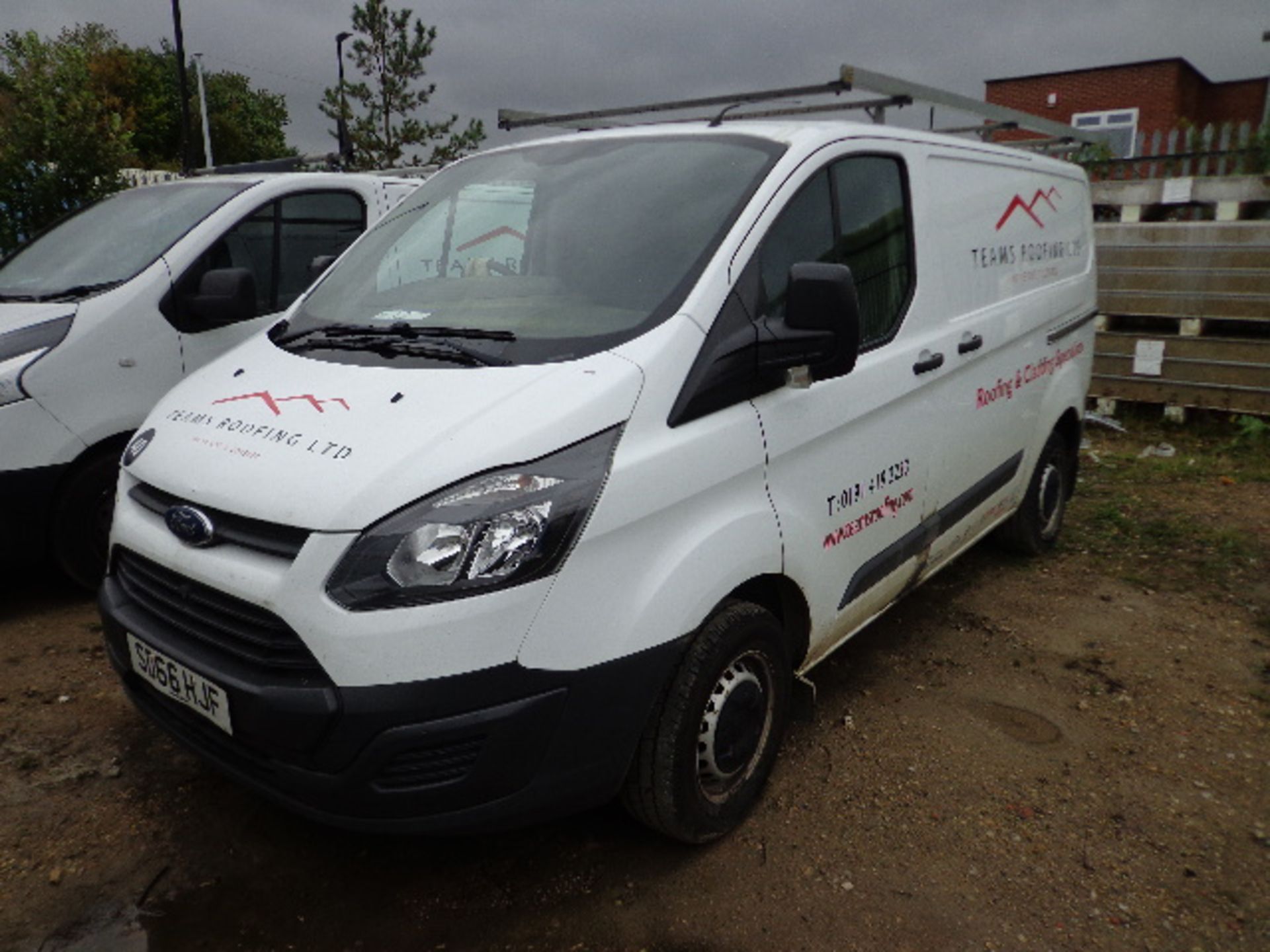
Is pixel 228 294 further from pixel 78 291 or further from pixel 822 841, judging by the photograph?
pixel 822 841

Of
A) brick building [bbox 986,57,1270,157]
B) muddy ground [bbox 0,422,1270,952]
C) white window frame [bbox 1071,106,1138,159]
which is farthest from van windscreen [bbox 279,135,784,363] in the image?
white window frame [bbox 1071,106,1138,159]

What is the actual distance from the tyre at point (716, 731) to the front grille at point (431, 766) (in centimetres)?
47

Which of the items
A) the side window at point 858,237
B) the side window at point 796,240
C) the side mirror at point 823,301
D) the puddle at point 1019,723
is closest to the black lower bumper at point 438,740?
the side mirror at point 823,301

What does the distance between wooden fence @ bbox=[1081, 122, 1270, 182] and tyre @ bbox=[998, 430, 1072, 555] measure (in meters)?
A: 4.26

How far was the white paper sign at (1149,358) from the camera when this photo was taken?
7.20 meters

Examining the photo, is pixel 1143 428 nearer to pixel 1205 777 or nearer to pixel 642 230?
pixel 1205 777

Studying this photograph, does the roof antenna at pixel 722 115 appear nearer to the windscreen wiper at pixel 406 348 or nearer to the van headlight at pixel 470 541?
the windscreen wiper at pixel 406 348

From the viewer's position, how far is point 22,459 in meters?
3.66

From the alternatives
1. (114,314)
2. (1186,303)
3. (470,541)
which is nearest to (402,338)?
(470,541)

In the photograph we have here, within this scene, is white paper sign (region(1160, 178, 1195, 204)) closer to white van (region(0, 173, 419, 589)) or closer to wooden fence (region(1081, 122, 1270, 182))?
wooden fence (region(1081, 122, 1270, 182))

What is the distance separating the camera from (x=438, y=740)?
191 centimetres

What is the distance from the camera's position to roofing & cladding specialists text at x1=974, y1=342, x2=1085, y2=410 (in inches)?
143

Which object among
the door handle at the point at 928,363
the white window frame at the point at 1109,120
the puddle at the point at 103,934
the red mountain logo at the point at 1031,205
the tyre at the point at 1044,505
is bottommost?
the puddle at the point at 103,934

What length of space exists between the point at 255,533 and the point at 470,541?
1.65 ft
